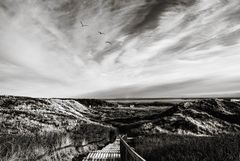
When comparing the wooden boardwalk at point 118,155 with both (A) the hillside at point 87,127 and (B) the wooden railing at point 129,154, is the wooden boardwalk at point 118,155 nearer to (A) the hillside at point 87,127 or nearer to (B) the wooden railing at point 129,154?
(B) the wooden railing at point 129,154

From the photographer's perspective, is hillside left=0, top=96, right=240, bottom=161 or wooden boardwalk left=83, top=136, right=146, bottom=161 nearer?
wooden boardwalk left=83, top=136, right=146, bottom=161

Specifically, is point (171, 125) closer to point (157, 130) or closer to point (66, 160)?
point (157, 130)

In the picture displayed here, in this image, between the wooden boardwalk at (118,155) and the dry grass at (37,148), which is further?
the dry grass at (37,148)

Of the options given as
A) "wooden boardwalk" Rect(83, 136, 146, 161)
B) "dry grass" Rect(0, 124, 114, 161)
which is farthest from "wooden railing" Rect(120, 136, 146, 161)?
"dry grass" Rect(0, 124, 114, 161)

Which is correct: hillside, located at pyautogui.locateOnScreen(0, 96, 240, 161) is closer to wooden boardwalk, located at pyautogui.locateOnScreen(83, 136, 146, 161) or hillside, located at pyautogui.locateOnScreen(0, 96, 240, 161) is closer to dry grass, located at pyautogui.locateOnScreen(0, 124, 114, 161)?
dry grass, located at pyautogui.locateOnScreen(0, 124, 114, 161)

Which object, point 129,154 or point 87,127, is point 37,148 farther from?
point 87,127

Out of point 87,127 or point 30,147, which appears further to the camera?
point 87,127

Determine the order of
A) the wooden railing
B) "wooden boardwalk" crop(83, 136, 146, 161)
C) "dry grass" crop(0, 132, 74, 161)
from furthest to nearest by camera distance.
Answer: "dry grass" crop(0, 132, 74, 161) → "wooden boardwalk" crop(83, 136, 146, 161) → the wooden railing

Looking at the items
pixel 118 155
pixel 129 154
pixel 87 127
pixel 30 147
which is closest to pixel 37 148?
pixel 30 147

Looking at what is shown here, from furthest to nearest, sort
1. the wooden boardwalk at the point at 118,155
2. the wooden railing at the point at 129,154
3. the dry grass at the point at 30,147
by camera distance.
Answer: the dry grass at the point at 30,147, the wooden boardwalk at the point at 118,155, the wooden railing at the point at 129,154

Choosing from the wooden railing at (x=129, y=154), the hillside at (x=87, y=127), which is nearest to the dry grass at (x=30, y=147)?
the hillside at (x=87, y=127)

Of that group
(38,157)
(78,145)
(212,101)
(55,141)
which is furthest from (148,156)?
(212,101)
